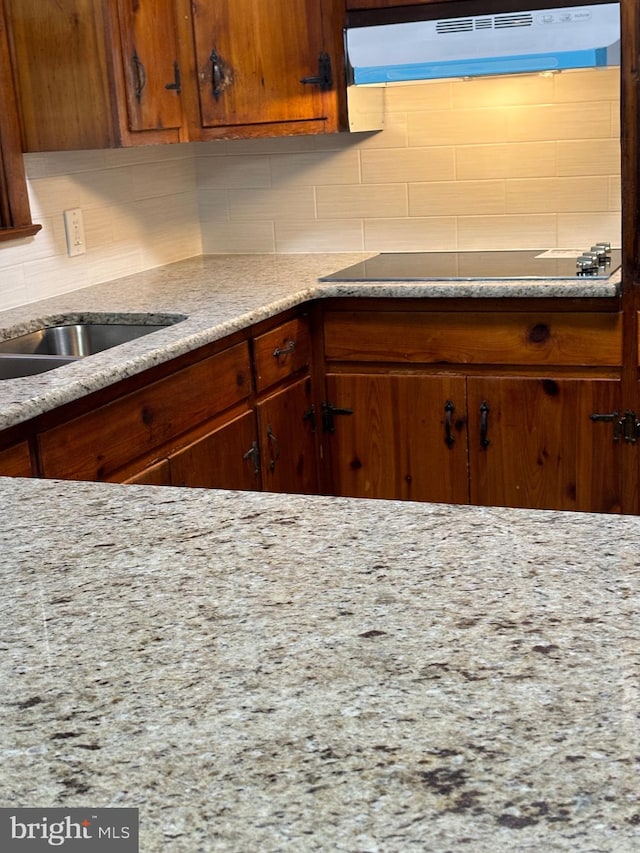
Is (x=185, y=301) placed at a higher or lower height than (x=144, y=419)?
higher

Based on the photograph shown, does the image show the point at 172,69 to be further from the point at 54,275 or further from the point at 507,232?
the point at 507,232

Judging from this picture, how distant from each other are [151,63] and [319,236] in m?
0.98

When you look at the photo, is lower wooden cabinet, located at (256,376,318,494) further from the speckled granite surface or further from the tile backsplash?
the speckled granite surface

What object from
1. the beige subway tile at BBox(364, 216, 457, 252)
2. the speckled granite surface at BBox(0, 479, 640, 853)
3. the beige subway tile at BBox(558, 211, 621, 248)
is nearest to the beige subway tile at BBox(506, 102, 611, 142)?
the beige subway tile at BBox(558, 211, 621, 248)

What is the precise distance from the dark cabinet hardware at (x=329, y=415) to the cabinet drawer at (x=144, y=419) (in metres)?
0.45

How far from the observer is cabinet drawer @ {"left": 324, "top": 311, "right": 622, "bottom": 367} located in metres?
3.05

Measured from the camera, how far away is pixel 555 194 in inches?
143

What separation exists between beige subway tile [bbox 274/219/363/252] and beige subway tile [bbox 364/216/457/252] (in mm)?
46

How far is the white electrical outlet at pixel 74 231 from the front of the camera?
3.35m

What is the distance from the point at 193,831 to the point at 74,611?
36 cm

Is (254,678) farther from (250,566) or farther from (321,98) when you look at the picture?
(321,98)

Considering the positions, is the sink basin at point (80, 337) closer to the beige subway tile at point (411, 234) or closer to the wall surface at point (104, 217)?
the wall surface at point (104, 217)

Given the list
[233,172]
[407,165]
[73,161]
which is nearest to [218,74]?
[73,161]

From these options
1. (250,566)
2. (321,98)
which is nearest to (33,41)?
(321,98)
